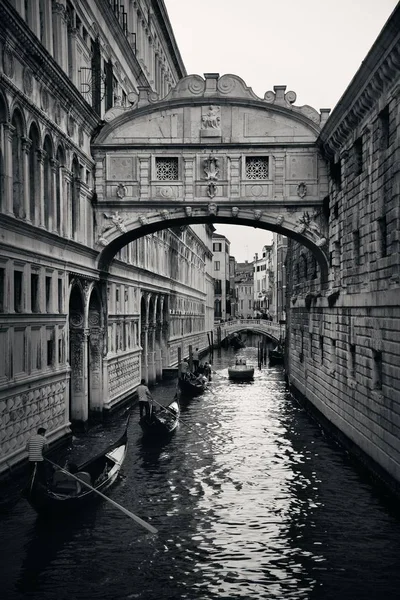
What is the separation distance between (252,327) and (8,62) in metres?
51.9

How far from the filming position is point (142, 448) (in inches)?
738

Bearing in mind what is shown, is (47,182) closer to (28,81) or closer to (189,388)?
(28,81)

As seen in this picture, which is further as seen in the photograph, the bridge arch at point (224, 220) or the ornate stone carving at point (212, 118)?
the bridge arch at point (224, 220)

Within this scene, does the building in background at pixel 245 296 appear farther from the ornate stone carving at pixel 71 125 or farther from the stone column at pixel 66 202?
the stone column at pixel 66 202

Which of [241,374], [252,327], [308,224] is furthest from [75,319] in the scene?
[252,327]

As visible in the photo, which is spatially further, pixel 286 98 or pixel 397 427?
pixel 286 98

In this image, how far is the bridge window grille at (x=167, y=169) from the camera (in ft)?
68.9

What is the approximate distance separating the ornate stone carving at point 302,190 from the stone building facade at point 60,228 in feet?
15.2

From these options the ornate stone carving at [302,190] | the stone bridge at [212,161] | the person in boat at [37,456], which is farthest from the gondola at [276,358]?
the person in boat at [37,456]

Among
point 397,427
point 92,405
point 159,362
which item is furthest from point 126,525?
point 159,362

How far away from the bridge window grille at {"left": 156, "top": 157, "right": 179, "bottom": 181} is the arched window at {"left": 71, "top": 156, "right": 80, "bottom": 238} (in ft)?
7.91

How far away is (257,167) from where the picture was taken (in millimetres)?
20922

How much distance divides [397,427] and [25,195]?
7.94 m

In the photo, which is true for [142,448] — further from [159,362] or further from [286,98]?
[159,362]
